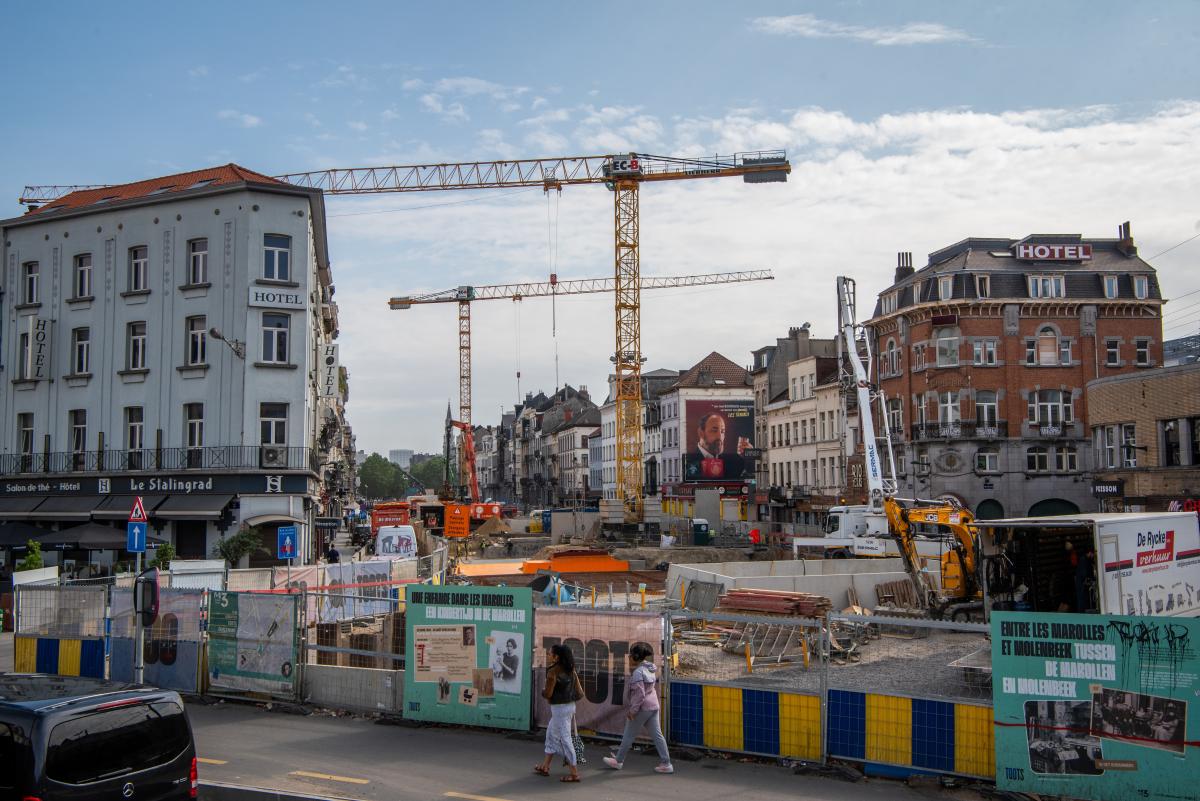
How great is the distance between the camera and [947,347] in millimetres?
58062

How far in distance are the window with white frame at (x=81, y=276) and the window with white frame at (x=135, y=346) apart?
107 inches

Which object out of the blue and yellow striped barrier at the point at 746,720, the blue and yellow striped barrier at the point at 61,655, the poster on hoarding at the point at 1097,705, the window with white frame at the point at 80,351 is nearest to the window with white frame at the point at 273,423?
the window with white frame at the point at 80,351

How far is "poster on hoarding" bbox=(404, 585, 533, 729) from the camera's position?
42.9 ft

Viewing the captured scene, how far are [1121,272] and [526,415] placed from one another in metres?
112

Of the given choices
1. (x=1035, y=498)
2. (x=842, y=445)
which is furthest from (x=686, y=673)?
(x=842, y=445)

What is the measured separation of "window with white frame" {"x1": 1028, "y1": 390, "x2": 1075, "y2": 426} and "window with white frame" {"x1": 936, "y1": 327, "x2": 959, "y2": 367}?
15.5 feet

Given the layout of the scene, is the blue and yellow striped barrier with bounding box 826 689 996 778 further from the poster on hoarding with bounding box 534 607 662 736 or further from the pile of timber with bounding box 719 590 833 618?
the pile of timber with bounding box 719 590 833 618

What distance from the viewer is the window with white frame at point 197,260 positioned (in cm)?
3594

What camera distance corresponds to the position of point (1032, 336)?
57844 millimetres

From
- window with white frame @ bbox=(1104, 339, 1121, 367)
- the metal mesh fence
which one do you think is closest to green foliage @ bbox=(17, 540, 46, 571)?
the metal mesh fence

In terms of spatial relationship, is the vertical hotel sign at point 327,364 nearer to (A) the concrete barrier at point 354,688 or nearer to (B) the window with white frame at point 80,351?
(B) the window with white frame at point 80,351

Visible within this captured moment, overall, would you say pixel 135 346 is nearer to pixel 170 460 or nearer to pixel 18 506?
pixel 170 460

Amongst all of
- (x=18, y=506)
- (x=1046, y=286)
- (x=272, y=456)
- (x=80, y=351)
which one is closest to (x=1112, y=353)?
(x=1046, y=286)

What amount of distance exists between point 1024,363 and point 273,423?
41.0 m
